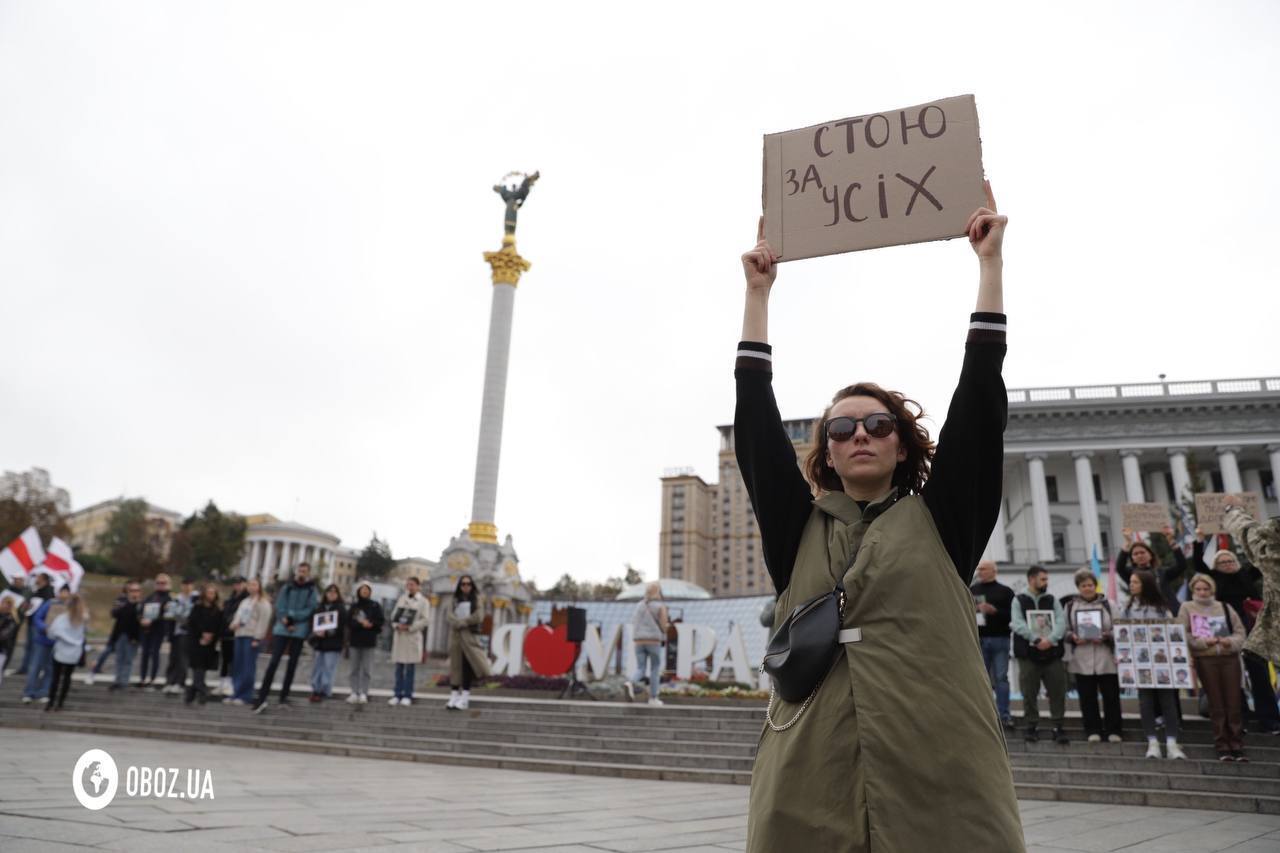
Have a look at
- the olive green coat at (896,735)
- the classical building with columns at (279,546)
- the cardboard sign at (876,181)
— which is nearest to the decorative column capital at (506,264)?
the cardboard sign at (876,181)

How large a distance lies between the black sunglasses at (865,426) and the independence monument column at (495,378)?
106ft

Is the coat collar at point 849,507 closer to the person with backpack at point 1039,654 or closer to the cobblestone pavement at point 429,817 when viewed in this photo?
the cobblestone pavement at point 429,817

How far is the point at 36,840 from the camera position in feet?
12.8

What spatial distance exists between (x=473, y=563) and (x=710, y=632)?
15207mm

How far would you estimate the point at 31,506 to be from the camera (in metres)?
54.3

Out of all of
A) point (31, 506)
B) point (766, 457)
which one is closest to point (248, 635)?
point (766, 457)

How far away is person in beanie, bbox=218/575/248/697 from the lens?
1391 centimetres

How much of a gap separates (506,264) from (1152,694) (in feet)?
106

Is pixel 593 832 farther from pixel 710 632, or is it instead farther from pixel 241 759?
pixel 710 632

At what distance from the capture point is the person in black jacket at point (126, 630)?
→ 14.7m

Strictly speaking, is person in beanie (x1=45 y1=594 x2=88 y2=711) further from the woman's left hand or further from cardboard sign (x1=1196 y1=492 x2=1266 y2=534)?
cardboard sign (x1=1196 y1=492 x2=1266 y2=534)

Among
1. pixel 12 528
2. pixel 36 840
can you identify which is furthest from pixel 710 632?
pixel 12 528

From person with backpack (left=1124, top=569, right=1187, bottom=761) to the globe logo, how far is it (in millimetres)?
9109

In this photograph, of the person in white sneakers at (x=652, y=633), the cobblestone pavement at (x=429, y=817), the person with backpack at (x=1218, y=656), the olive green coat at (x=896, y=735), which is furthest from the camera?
the person in white sneakers at (x=652, y=633)
